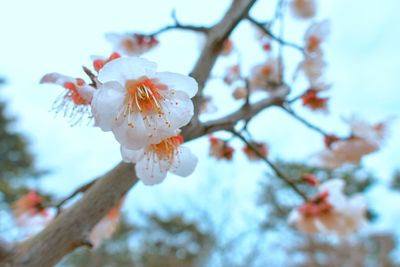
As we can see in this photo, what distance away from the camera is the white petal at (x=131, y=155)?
1.39 feet

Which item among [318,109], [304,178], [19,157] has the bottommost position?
[19,157]

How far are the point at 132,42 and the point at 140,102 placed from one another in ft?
1.21

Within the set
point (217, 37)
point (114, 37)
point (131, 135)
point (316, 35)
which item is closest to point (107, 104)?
point (131, 135)

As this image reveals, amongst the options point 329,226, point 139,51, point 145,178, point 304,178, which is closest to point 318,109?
point 304,178

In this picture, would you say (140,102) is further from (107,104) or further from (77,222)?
(77,222)

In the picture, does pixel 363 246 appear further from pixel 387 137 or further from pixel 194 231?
pixel 387 137

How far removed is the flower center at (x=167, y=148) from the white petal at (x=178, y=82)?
0.07 m

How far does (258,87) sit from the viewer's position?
37.5 inches

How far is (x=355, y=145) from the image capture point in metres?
0.83

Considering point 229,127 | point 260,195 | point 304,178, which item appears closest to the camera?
point 229,127

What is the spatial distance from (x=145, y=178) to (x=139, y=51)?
1.16 ft

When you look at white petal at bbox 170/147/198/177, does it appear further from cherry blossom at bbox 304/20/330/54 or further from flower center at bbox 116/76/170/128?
cherry blossom at bbox 304/20/330/54

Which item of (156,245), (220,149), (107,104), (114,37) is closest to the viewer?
(107,104)

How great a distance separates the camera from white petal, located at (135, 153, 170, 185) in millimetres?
468
